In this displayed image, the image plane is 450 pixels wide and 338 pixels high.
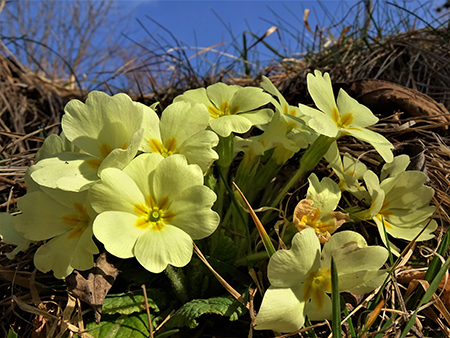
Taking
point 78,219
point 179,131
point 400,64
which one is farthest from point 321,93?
point 400,64

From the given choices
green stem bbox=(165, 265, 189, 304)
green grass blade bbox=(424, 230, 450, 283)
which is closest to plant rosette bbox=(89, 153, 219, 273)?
green stem bbox=(165, 265, 189, 304)

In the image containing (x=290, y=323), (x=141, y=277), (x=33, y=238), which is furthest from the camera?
(x=141, y=277)

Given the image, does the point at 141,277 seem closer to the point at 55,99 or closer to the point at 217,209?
the point at 217,209

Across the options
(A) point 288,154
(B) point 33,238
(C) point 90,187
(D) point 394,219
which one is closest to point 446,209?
(D) point 394,219

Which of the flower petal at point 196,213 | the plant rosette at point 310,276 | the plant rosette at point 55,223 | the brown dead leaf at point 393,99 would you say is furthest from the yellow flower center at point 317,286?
the brown dead leaf at point 393,99

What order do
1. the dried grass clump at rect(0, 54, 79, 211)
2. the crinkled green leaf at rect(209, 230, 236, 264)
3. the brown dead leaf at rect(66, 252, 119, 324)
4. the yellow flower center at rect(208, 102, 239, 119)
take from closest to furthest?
the brown dead leaf at rect(66, 252, 119, 324) → the crinkled green leaf at rect(209, 230, 236, 264) → the yellow flower center at rect(208, 102, 239, 119) → the dried grass clump at rect(0, 54, 79, 211)

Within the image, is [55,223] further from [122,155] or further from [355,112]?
[355,112]

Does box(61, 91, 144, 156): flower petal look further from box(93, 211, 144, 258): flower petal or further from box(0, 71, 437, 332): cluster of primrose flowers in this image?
box(93, 211, 144, 258): flower petal
